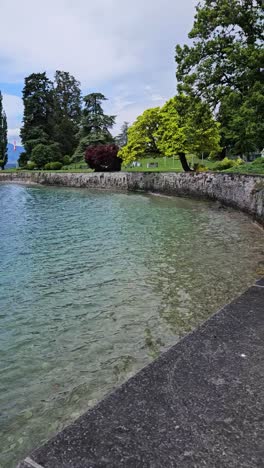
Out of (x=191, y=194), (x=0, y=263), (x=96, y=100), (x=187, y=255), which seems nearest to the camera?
(x=0, y=263)

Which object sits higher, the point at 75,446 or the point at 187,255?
the point at 75,446

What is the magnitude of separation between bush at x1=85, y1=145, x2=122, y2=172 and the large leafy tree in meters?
19.2

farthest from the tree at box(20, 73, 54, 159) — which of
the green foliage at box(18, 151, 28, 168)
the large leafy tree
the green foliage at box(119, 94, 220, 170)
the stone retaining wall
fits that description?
the large leafy tree

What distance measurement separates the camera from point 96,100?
54344mm

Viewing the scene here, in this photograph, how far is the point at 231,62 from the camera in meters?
16.8

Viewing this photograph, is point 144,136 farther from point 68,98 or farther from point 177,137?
point 68,98

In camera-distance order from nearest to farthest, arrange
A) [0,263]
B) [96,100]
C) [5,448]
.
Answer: [5,448]
[0,263]
[96,100]

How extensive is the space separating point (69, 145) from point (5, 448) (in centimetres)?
6234

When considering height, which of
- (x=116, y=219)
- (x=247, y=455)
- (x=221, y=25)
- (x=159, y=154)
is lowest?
(x=116, y=219)

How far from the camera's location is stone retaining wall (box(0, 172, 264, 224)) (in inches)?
615

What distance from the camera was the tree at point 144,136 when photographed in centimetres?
2966

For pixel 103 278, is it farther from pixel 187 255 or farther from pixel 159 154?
pixel 159 154

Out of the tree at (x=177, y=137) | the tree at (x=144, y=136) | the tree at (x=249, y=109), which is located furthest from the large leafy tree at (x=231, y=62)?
the tree at (x=144, y=136)

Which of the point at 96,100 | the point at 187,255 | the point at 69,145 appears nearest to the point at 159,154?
the point at 187,255
